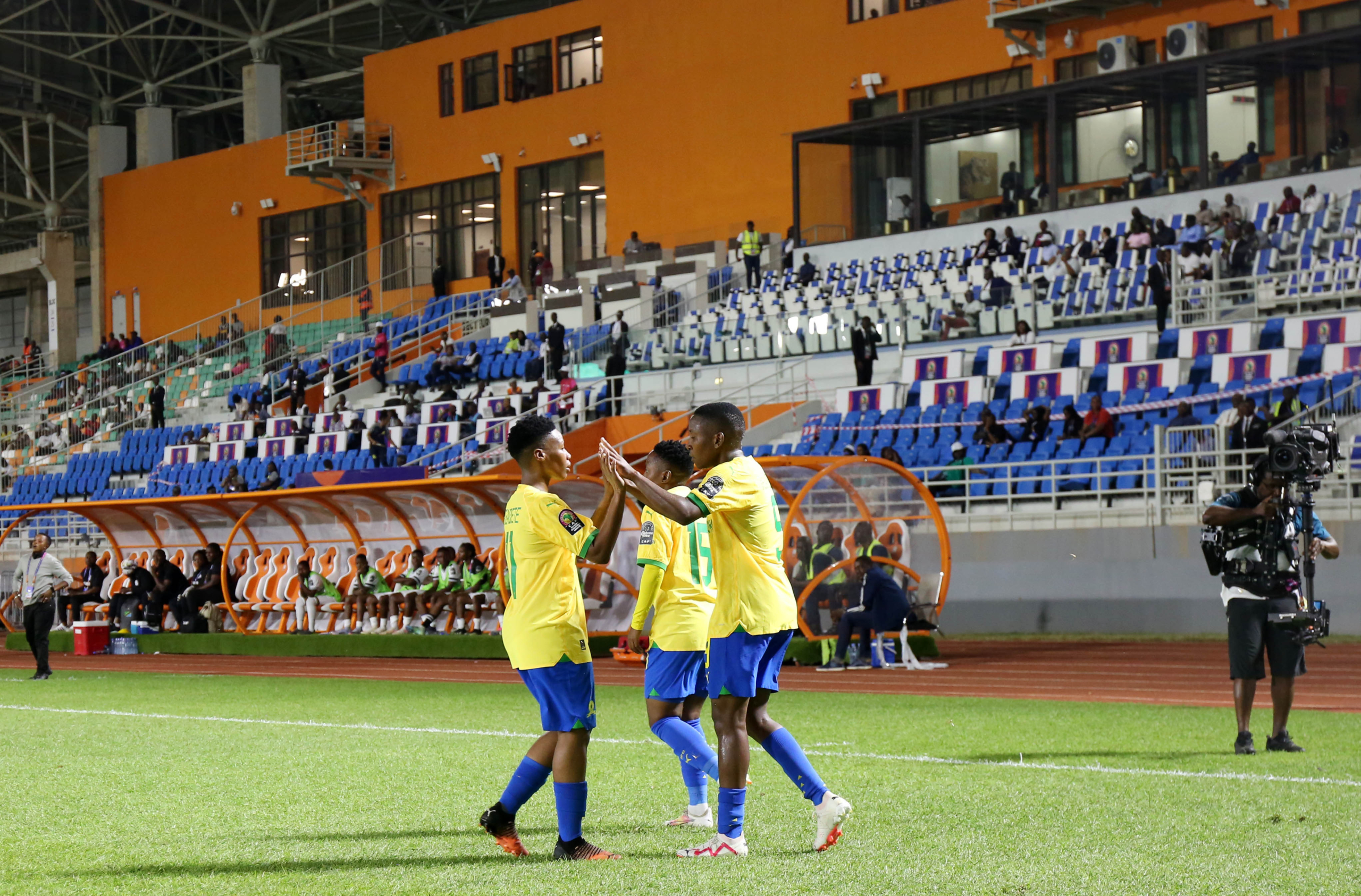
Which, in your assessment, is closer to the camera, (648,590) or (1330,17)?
(648,590)

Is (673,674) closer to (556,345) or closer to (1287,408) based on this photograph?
(1287,408)

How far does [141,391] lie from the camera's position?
157ft

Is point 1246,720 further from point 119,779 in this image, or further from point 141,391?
point 141,391

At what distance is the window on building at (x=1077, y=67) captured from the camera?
36.0 meters

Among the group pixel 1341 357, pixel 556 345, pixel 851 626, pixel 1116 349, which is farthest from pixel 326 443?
pixel 1341 357

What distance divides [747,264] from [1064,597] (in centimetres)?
1704

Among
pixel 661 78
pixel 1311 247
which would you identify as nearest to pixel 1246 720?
pixel 1311 247

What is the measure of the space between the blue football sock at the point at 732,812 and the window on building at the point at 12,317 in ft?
212

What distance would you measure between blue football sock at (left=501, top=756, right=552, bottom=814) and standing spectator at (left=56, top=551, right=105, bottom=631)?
2117 centimetres

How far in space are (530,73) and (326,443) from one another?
50.9ft

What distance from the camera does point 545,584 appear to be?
7.30 meters

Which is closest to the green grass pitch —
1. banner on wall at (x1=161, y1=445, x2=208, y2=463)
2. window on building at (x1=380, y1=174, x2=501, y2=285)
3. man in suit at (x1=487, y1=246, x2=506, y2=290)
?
banner on wall at (x1=161, y1=445, x2=208, y2=463)

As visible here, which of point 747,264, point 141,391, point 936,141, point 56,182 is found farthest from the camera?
point 56,182

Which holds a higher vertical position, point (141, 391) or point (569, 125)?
point (569, 125)
